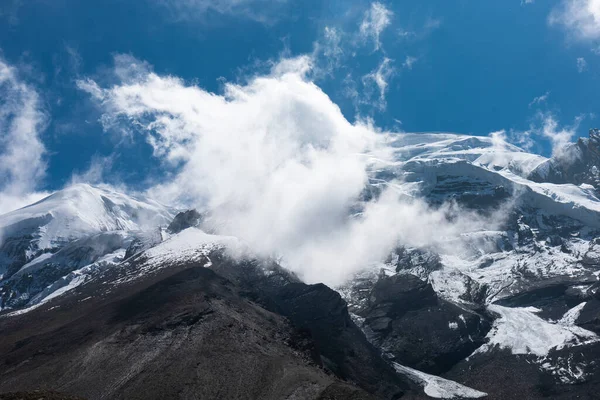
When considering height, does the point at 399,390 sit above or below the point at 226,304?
below

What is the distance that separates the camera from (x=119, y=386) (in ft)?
412

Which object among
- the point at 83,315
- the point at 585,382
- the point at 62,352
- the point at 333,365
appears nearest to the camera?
the point at 62,352

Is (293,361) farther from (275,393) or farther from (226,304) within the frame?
(226,304)

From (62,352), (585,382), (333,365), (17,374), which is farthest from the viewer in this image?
(585,382)

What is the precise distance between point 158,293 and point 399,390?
276 feet

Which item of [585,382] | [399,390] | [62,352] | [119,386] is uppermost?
[585,382]

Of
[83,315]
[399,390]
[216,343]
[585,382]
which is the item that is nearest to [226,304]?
[216,343]

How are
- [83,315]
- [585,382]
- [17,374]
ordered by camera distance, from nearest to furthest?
[17,374] < [83,315] < [585,382]

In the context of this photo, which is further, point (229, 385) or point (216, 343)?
point (216, 343)

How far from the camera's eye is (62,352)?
14750 centimetres

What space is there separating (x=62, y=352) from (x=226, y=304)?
1980 inches

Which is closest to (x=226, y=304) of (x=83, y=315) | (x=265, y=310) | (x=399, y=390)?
(x=265, y=310)

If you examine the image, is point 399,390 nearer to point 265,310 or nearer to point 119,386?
point 265,310

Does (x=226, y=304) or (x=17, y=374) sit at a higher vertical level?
(x=226, y=304)
